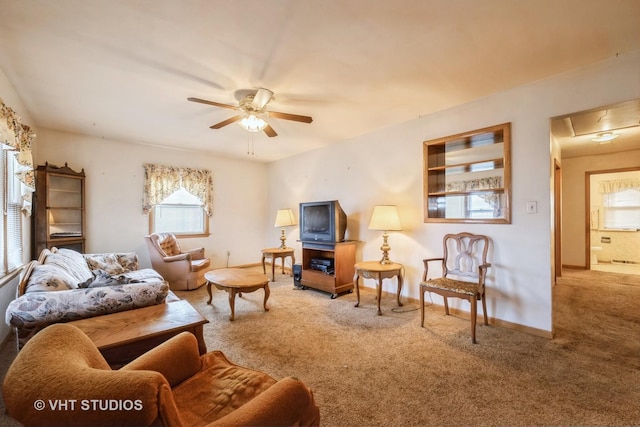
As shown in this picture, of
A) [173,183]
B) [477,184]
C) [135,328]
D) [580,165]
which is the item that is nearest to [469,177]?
[477,184]

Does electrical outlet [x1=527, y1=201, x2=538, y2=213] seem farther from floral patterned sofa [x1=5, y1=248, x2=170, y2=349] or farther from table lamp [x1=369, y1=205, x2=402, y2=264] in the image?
floral patterned sofa [x1=5, y1=248, x2=170, y2=349]

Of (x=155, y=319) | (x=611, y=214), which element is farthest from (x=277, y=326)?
(x=611, y=214)

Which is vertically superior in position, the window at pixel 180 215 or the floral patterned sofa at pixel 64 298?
the window at pixel 180 215

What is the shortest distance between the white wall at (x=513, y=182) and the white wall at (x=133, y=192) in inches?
108

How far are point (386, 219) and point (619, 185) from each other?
651 centimetres

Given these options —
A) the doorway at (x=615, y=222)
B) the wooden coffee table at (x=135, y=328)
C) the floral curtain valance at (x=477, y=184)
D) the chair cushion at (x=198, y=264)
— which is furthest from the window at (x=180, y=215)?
the doorway at (x=615, y=222)

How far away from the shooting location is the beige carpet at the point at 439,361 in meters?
1.66

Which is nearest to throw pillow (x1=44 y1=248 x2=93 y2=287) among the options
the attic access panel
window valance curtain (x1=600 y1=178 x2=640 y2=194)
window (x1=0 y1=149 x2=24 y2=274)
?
window (x1=0 y1=149 x2=24 y2=274)

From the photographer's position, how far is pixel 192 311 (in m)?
1.84

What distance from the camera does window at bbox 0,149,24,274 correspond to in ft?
8.85

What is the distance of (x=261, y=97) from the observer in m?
2.72

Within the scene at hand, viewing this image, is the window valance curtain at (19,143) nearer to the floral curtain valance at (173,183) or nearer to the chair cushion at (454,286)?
the floral curtain valance at (173,183)

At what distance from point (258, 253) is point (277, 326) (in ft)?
12.1

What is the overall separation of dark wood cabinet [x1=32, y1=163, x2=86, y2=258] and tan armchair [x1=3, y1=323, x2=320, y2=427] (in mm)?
3838
